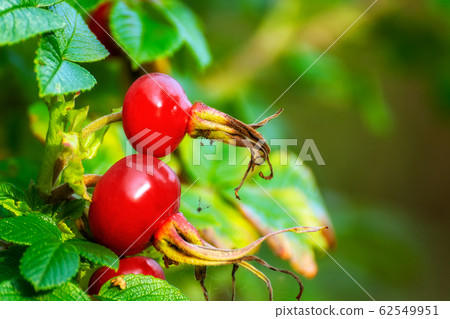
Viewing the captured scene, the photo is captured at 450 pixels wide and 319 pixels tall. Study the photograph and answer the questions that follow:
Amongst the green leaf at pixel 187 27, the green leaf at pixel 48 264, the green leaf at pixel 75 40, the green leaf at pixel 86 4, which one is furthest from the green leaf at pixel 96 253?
the green leaf at pixel 187 27

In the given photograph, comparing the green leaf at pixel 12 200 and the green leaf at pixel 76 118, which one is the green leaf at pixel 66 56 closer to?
the green leaf at pixel 76 118

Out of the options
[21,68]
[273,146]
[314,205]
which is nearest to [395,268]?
[273,146]

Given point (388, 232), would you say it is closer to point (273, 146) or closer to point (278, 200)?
point (273, 146)

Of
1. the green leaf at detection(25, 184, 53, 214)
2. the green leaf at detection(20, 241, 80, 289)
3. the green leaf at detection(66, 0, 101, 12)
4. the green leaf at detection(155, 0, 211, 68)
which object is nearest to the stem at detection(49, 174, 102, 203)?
the green leaf at detection(25, 184, 53, 214)

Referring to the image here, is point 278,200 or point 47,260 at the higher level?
point 278,200

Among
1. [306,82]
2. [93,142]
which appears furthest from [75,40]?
[306,82]
